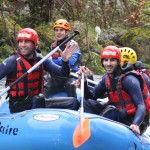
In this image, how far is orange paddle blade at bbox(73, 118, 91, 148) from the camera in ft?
12.5

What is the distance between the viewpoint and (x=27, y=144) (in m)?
4.02

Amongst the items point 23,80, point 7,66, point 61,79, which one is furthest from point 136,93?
point 61,79

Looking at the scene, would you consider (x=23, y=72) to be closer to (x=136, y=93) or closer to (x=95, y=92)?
(x=95, y=92)

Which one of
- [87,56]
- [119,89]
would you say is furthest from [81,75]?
[87,56]

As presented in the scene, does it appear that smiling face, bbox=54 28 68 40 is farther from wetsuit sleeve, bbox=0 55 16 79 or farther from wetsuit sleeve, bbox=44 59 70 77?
wetsuit sleeve, bbox=0 55 16 79

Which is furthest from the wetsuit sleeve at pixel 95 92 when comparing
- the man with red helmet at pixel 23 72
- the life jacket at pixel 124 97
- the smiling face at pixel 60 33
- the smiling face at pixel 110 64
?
the smiling face at pixel 60 33

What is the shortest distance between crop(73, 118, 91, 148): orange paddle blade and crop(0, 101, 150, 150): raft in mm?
140

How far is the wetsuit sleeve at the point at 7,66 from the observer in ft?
15.7

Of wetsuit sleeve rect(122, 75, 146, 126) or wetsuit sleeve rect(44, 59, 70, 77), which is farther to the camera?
wetsuit sleeve rect(44, 59, 70, 77)

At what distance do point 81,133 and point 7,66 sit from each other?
1442 mm

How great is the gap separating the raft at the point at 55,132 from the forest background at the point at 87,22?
6.39m

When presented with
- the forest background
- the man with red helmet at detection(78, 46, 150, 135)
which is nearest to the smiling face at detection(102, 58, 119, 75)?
the man with red helmet at detection(78, 46, 150, 135)

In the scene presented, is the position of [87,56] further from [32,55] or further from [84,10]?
[32,55]

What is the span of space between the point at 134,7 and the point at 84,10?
8.90 feet
